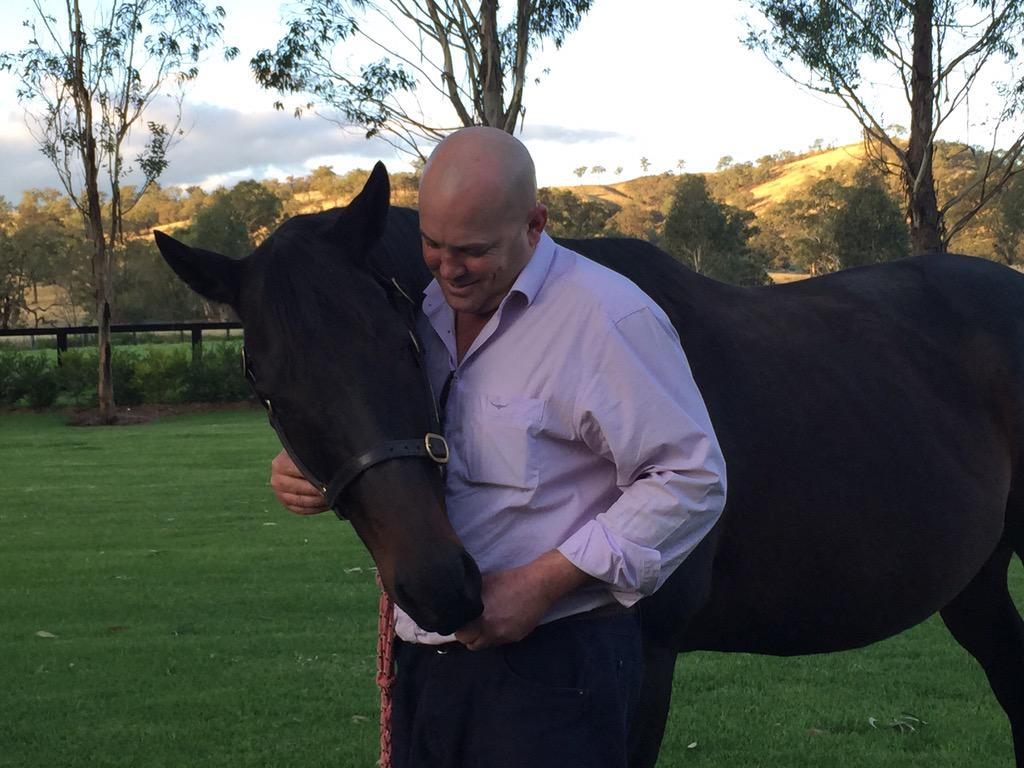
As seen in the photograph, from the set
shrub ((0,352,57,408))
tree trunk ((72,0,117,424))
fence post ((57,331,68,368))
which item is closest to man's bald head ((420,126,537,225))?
tree trunk ((72,0,117,424))

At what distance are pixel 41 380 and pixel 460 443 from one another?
75.1 feet

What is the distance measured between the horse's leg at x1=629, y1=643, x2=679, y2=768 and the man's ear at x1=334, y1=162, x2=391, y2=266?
3.62ft

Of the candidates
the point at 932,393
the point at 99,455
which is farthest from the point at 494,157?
the point at 99,455

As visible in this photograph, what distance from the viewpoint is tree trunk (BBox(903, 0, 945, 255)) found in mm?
18406

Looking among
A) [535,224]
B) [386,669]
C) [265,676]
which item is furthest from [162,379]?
[535,224]

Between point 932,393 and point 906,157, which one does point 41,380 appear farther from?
point 932,393

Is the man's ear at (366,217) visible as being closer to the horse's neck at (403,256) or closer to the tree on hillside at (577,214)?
the horse's neck at (403,256)

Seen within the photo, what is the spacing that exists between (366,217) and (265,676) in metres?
4.07

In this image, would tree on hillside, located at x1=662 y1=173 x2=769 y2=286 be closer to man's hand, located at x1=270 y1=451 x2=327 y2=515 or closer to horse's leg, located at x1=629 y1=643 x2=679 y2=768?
horse's leg, located at x1=629 y1=643 x2=679 y2=768

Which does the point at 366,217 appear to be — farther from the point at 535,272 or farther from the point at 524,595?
the point at 524,595

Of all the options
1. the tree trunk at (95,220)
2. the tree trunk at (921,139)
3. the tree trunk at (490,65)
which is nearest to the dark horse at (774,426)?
the tree trunk at (490,65)

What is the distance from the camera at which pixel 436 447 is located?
1791 millimetres

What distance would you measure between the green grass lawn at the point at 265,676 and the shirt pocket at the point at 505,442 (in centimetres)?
295

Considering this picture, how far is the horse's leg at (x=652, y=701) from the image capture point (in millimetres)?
2539
